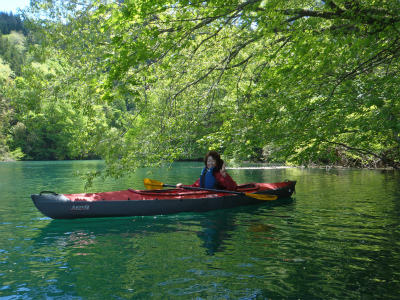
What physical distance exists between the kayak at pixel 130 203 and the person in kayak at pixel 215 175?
323 millimetres

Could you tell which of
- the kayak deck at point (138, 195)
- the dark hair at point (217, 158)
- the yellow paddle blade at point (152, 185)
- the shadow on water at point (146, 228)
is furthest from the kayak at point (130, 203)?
the dark hair at point (217, 158)

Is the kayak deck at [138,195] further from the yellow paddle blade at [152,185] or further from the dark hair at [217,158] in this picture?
the dark hair at [217,158]

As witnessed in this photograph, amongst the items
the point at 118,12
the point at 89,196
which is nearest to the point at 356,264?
the point at 118,12

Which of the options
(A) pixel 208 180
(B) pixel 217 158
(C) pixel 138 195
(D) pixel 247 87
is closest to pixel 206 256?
(C) pixel 138 195

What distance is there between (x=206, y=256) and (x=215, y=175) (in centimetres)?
455

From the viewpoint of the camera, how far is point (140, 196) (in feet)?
28.8

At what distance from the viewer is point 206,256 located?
17.6 feet

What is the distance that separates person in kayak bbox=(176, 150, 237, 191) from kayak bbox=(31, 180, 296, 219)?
1.06 ft

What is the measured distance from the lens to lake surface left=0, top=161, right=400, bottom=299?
4105 mm

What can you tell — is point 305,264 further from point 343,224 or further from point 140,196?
point 140,196

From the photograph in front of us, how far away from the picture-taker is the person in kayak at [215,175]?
9.69m

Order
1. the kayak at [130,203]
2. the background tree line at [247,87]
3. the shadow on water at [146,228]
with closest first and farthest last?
1. the shadow on water at [146,228]
2. the background tree line at [247,87]
3. the kayak at [130,203]

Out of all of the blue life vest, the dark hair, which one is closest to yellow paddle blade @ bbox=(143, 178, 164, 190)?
the blue life vest

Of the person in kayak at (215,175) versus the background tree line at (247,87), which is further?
the person in kayak at (215,175)
